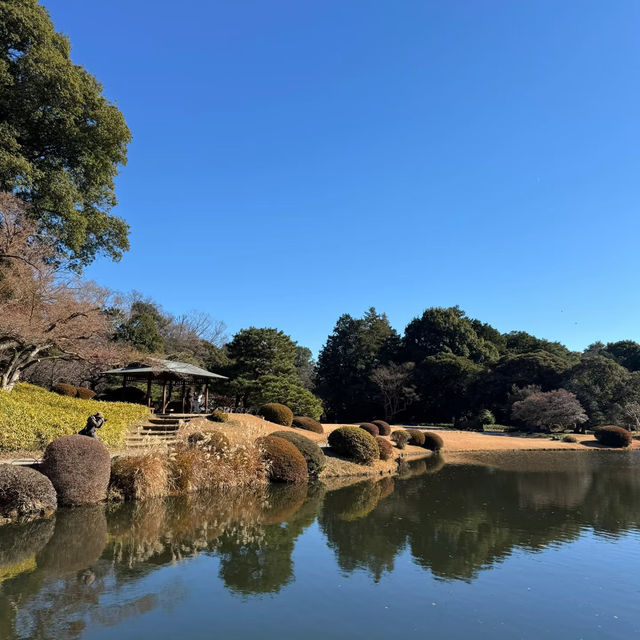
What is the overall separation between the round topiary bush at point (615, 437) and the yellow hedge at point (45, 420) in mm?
29060

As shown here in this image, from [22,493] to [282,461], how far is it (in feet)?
22.0

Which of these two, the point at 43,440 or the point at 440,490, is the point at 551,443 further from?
the point at 43,440

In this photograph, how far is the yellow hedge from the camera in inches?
407

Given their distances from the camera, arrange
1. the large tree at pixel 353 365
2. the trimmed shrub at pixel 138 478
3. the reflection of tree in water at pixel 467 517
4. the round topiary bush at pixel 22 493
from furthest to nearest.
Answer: the large tree at pixel 353 365
the trimmed shrub at pixel 138 478
the round topiary bush at pixel 22 493
the reflection of tree in water at pixel 467 517

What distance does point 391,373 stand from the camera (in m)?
46.2

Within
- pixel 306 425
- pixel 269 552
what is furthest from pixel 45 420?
pixel 306 425

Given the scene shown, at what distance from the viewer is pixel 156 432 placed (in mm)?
15867

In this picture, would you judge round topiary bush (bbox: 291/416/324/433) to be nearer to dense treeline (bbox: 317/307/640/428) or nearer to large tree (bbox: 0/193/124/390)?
large tree (bbox: 0/193/124/390)

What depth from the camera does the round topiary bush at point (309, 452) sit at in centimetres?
1455

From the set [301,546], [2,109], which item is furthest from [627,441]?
[2,109]

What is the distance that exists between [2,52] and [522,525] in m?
19.1

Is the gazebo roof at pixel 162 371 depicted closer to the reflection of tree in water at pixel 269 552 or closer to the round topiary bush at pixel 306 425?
the round topiary bush at pixel 306 425

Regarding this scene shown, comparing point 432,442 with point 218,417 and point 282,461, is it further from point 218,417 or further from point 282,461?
point 282,461

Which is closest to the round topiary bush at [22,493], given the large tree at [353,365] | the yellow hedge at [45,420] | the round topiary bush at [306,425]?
the yellow hedge at [45,420]
